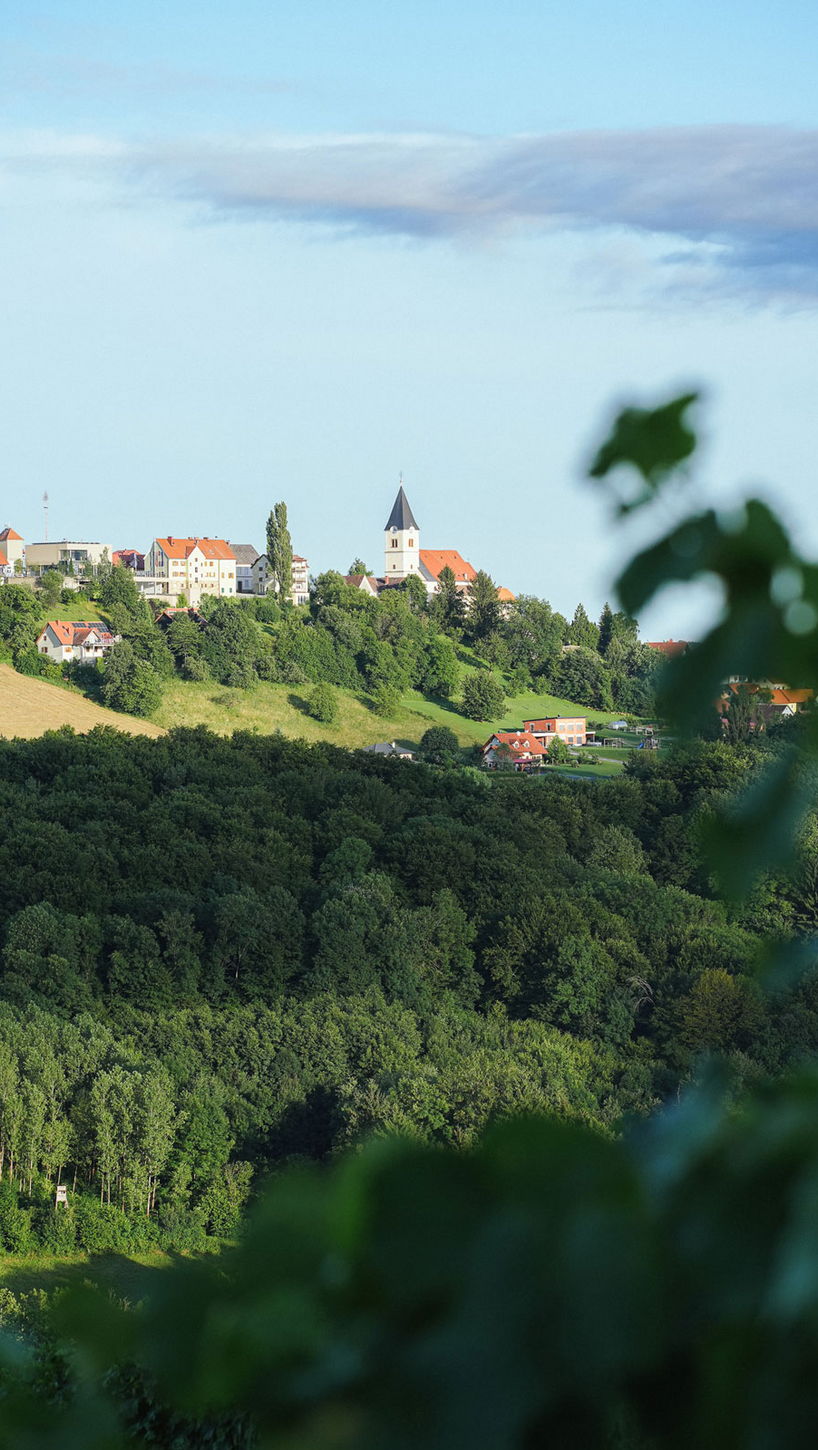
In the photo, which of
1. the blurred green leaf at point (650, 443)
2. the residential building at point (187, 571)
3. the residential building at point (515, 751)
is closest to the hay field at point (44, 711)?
the residential building at point (515, 751)

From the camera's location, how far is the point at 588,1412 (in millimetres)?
687

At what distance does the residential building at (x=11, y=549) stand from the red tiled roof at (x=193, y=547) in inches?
344

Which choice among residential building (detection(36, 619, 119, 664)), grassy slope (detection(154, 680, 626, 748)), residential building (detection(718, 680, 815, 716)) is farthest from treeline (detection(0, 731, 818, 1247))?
residential building (detection(36, 619, 119, 664))

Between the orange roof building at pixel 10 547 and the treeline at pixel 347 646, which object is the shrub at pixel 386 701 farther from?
the orange roof building at pixel 10 547

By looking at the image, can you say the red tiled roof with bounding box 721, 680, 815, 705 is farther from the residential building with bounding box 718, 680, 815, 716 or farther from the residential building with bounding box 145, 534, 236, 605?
the residential building with bounding box 145, 534, 236, 605

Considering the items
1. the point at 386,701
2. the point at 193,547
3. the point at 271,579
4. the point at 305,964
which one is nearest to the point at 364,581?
the point at 271,579

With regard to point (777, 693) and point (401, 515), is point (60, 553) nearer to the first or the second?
point (401, 515)

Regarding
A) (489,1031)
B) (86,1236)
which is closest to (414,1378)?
(86,1236)

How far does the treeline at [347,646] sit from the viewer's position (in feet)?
195

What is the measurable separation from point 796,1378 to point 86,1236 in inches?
833

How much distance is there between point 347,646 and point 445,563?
2797cm

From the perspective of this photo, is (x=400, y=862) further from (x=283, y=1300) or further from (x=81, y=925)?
(x=283, y=1300)

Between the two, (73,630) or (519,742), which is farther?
(73,630)

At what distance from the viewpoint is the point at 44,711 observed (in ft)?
174
